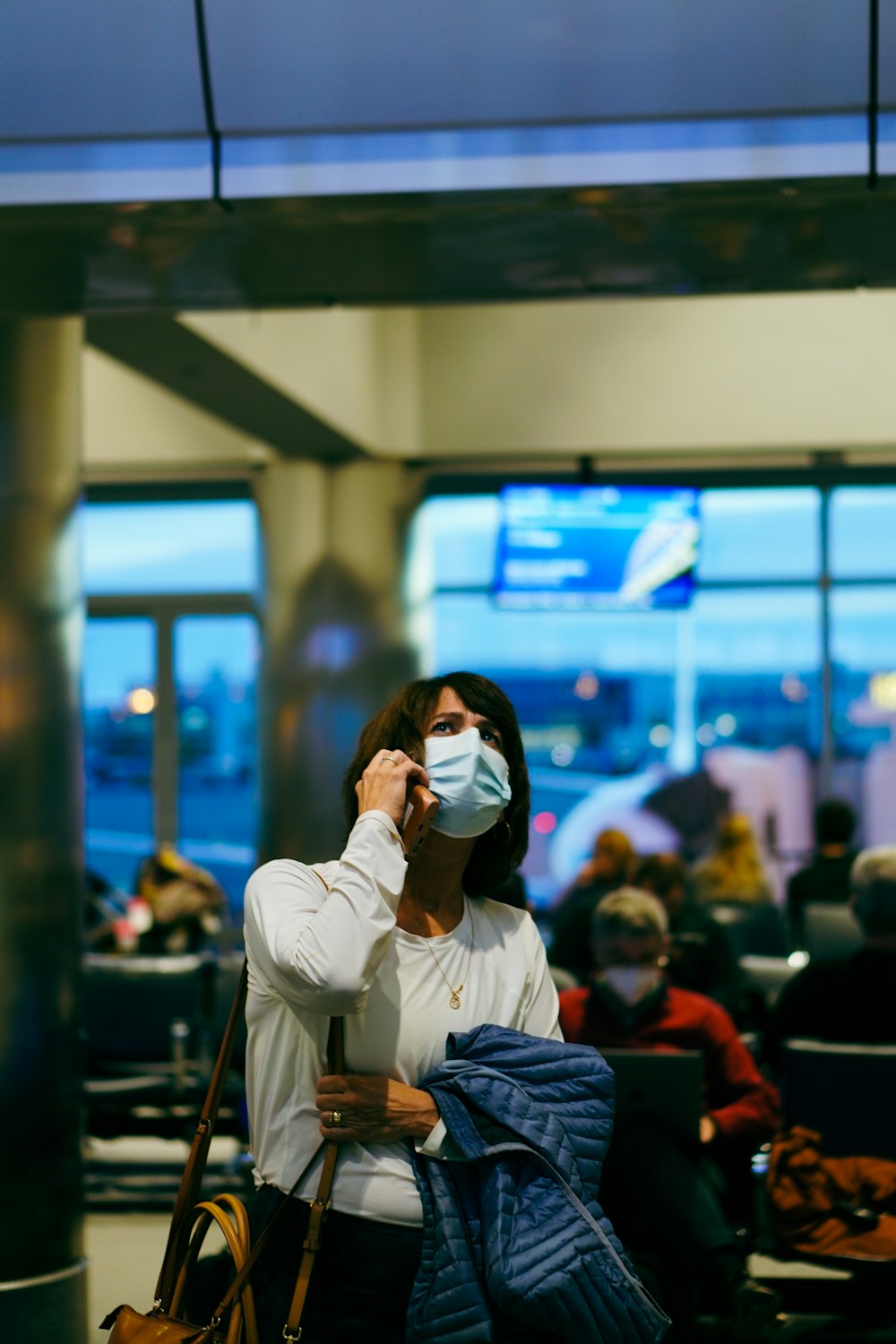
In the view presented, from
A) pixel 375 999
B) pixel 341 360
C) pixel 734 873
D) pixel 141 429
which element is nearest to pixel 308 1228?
pixel 375 999

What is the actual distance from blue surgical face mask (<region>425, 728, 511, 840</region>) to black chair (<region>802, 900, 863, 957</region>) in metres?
5.42

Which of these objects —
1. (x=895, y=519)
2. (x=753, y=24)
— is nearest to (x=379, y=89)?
(x=753, y=24)

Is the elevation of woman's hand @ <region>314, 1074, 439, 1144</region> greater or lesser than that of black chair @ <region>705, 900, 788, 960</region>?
greater

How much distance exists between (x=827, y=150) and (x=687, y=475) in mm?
8169

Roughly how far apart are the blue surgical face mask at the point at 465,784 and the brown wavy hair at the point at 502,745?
0.05 metres

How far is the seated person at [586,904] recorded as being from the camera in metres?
6.75

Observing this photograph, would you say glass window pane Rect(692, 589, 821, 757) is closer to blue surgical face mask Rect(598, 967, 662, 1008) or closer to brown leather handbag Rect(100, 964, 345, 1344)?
blue surgical face mask Rect(598, 967, 662, 1008)

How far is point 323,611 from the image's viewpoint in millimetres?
11305

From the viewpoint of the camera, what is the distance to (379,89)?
398cm

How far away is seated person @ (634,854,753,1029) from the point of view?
20.6 ft

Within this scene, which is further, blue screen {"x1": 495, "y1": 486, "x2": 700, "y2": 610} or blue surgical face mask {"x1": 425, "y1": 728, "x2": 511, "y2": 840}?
blue screen {"x1": 495, "y1": 486, "x2": 700, "y2": 610}

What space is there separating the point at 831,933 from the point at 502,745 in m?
5.58

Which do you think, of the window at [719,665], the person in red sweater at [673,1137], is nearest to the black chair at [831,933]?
the person in red sweater at [673,1137]

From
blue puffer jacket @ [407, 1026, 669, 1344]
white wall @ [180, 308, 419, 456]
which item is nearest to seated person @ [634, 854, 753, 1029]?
Answer: white wall @ [180, 308, 419, 456]
